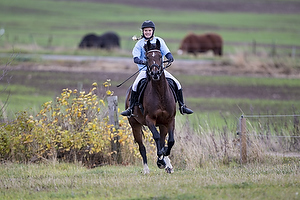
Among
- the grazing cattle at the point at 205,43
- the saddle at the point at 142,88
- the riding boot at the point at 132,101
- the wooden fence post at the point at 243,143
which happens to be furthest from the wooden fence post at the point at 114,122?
the grazing cattle at the point at 205,43

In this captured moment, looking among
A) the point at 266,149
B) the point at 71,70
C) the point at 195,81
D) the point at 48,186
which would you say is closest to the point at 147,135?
the point at 266,149

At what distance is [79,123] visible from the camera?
41.6 feet

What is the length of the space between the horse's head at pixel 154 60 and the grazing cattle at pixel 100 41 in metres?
30.7

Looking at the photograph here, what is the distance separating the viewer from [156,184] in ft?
28.8

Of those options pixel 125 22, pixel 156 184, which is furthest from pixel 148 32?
pixel 125 22

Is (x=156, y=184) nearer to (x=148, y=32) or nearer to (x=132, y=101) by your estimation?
(x=132, y=101)

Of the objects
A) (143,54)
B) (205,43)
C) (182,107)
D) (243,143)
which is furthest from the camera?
(205,43)

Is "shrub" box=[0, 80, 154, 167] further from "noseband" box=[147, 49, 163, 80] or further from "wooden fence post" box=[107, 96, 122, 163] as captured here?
"noseband" box=[147, 49, 163, 80]

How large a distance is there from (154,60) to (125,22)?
6956 cm

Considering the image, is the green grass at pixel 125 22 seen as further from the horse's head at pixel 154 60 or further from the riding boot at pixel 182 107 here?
the horse's head at pixel 154 60

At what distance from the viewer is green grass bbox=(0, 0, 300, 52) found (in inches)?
2498

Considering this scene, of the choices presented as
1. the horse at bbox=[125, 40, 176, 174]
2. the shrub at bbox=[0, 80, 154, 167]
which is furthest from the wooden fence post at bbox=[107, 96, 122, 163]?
the horse at bbox=[125, 40, 176, 174]

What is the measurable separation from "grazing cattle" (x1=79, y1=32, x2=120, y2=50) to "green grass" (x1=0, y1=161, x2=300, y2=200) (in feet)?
101

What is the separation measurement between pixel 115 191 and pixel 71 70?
827 inches
